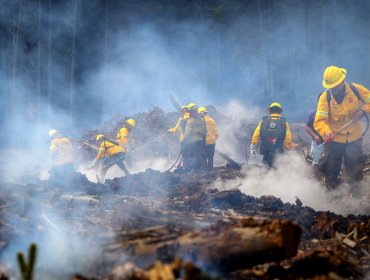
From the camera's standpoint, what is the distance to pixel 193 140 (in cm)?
1112

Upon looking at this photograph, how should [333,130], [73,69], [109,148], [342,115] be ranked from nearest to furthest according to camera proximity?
[342,115] → [333,130] → [109,148] → [73,69]

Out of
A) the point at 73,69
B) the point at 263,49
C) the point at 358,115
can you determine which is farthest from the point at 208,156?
the point at 73,69

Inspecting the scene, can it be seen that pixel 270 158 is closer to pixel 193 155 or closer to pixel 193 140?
pixel 193 140

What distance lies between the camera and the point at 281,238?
2.73 meters

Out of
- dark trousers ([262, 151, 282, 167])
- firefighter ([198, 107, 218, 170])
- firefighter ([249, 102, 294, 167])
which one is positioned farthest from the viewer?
firefighter ([198, 107, 218, 170])

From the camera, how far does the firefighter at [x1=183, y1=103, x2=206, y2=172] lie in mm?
11109

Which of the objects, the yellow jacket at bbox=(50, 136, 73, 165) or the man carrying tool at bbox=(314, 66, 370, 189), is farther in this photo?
the yellow jacket at bbox=(50, 136, 73, 165)

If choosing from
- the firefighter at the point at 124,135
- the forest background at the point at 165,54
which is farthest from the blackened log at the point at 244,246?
the forest background at the point at 165,54

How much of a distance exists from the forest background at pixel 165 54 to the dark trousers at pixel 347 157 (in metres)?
14.1

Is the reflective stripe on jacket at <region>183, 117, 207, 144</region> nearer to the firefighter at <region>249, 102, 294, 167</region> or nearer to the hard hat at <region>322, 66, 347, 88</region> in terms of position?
the firefighter at <region>249, 102, 294, 167</region>

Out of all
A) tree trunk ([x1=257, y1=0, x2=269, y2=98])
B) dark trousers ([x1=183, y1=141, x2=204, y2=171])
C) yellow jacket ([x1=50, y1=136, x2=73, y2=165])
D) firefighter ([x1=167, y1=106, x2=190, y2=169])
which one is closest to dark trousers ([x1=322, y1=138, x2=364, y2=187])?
dark trousers ([x1=183, y1=141, x2=204, y2=171])

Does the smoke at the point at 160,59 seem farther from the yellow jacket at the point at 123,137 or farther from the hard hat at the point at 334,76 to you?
the hard hat at the point at 334,76

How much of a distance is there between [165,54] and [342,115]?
18058 millimetres

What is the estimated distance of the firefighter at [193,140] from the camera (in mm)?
11109
